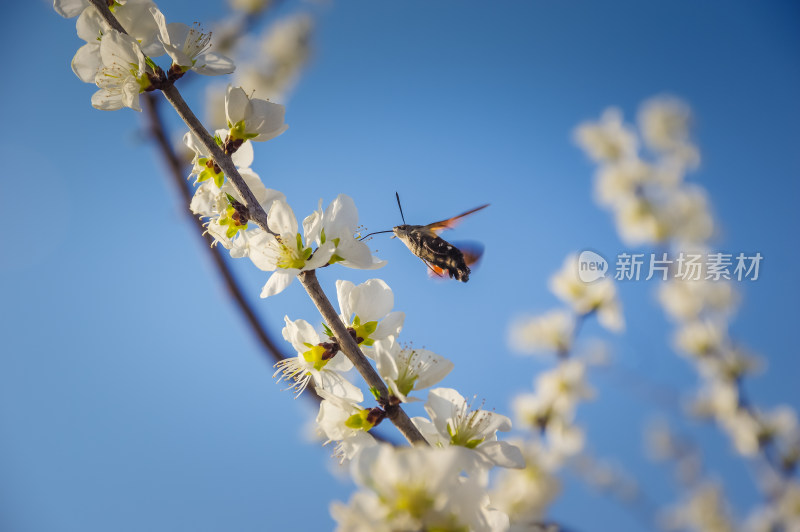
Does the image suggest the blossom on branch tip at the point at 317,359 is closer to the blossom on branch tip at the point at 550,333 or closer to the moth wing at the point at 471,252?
the moth wing at the point at 471,252

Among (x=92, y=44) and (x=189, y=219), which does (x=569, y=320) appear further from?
(x=92, y=44)

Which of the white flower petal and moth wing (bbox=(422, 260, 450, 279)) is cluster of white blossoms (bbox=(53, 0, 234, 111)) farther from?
moth wing (bbox=(422, 260, 450, 279))

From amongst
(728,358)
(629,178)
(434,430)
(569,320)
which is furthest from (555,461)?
(434,430)

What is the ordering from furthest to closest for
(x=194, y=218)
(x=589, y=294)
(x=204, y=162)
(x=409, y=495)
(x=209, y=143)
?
(x=589, y=294) < (x=194, y=218) < (x=204, y=162) < (x=209, y=143) < (x=409, y=495)

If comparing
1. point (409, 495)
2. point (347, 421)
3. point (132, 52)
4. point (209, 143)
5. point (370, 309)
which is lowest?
point (409, 495)

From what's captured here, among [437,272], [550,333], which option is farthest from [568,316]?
[437,272]

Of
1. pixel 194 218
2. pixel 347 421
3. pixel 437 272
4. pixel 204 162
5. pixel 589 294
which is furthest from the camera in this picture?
pixel 589 294

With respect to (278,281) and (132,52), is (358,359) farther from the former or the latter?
(132,52)

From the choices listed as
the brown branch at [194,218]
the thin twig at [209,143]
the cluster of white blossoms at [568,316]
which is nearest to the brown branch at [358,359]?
the thin twig at [209,143]
